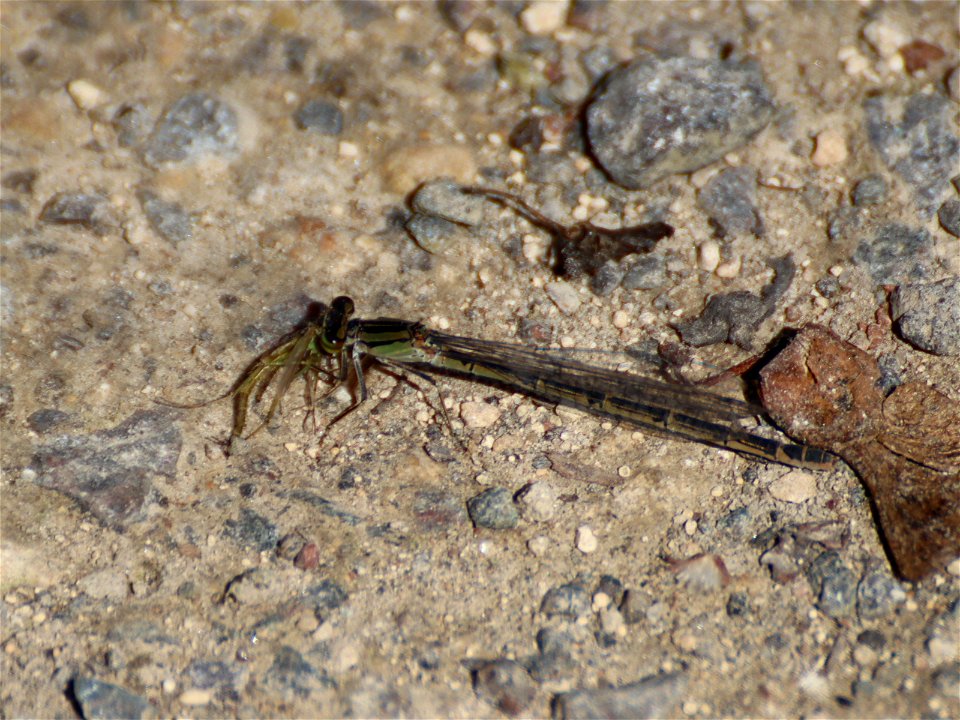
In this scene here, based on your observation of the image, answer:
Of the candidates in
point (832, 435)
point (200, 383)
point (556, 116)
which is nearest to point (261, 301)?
point (200, 383)

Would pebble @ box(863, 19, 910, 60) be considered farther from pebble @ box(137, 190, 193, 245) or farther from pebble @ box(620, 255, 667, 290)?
pebble @ box(137, 190, 193, 245)

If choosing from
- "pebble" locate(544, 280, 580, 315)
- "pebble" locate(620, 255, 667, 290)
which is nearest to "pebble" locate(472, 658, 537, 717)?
"pebble" locate(544, 280, 580, 315)

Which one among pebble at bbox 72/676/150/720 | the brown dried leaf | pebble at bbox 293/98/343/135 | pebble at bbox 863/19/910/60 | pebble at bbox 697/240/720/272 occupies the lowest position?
pebble at bbox 72/676/150/720

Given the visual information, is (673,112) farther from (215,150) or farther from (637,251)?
(215,150)

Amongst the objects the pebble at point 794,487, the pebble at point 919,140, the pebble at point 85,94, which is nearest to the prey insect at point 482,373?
Result: the pebble at point 794,487

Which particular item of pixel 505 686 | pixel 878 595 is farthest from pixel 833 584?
pixel 505 686

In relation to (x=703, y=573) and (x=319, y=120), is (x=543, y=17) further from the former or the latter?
(x=703, y=573)
